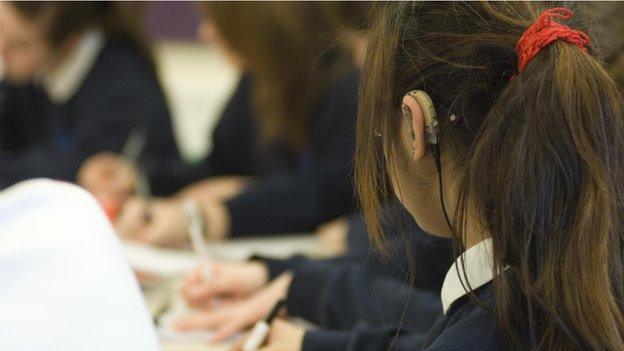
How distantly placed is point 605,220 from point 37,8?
4.17 feet

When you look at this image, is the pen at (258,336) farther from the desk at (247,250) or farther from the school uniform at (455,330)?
the desk at (247,250)

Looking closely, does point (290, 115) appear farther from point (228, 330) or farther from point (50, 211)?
point (50, 211)

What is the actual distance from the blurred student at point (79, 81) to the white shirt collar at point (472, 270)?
1037 mm

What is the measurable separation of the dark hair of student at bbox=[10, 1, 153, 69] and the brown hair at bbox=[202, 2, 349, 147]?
0.77 feet

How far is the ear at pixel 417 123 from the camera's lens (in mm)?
650

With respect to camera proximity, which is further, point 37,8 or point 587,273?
point 37,8

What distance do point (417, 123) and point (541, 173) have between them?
104 mm

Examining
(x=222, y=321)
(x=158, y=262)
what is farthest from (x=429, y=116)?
(x=158, y=262)

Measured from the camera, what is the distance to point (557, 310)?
1.94ft

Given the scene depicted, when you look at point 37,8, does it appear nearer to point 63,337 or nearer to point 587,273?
point 63,337

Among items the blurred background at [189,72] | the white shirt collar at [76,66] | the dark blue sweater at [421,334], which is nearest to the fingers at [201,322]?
the dark blue sweater at [421,334]

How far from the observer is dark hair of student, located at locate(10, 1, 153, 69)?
1.63 meters

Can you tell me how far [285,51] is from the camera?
151cm

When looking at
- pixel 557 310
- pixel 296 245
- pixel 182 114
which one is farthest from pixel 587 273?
pixel 182 114
